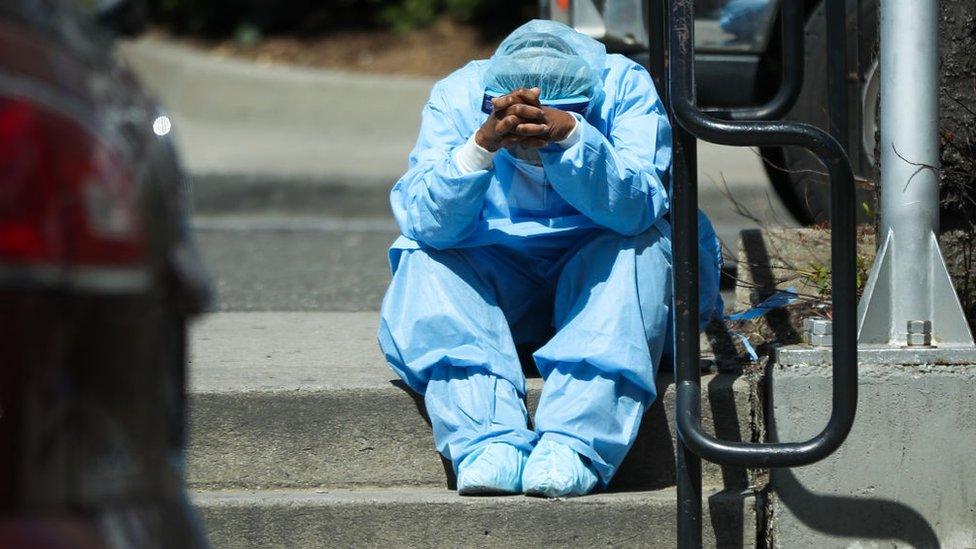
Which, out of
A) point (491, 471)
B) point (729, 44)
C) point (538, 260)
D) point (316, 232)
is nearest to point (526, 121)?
point (538, 260)

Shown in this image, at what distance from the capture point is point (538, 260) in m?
3.02

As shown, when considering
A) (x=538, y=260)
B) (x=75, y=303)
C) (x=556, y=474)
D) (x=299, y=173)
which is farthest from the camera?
(x=299, y=173)

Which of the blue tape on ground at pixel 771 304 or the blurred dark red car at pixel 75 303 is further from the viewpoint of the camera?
the blue tape on ground at pixel 771 304

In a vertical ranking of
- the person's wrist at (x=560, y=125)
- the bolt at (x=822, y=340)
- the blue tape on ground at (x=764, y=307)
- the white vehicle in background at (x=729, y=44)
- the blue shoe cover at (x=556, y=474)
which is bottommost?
the blue shoe cover at (x=556, y=474)

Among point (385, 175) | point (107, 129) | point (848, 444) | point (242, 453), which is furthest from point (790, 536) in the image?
point (385, 175)

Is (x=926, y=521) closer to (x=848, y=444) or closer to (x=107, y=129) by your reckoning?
(x=848, y=444)

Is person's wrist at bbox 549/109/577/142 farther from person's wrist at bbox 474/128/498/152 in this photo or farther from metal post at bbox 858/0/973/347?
metal post at bbox 858/0/973/347

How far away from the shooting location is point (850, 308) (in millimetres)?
2363

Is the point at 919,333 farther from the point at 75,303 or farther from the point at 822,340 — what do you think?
the point at 75,303

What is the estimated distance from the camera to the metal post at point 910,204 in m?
2.65

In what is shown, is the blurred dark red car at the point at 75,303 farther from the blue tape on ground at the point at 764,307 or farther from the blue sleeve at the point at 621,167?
the blue tape on ground at the point at 764,307

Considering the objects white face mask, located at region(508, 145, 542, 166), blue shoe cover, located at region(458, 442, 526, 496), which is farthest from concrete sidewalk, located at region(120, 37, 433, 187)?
A: blue shoe cover, located at region(458, 442, 526, 496)

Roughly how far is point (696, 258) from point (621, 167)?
317 millimetres

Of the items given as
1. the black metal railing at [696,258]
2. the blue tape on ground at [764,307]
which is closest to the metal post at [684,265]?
the black metal railing at [696,258]
